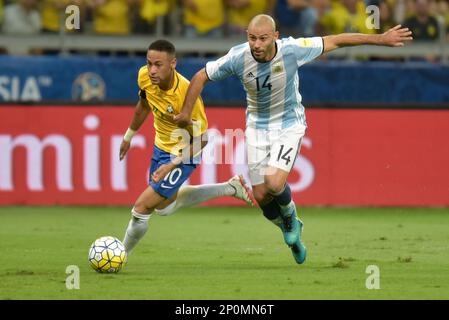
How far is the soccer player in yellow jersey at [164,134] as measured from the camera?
10438 mm

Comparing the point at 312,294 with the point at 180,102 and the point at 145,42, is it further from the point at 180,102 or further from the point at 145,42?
the point at 145,42

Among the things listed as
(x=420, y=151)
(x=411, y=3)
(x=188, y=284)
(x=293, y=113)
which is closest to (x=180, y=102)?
(x=293, y=113)

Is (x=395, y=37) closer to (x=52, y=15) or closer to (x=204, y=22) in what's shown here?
(x=204, y=22)

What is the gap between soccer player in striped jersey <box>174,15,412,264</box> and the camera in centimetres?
1010

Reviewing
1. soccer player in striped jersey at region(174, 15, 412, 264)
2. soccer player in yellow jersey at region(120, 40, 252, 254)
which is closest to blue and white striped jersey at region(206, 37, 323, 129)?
soccer player in striped jersey at region(174, 15, 412, 264)

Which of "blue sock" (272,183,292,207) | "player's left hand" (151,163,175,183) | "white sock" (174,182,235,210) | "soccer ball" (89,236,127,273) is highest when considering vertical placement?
"player's left hand" (151,163,175,183)

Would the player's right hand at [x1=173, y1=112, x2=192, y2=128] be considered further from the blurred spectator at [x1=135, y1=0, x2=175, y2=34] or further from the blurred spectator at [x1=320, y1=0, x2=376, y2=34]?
the blurred spectator at [x1=135, y1=0, x2=175, y2=34]

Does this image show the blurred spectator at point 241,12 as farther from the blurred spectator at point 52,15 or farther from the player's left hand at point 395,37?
the player's left hand at point 395,37

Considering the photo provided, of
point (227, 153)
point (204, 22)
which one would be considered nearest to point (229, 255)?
point (227, 153)

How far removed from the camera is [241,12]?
18.4 meters

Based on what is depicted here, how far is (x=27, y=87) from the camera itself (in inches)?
700

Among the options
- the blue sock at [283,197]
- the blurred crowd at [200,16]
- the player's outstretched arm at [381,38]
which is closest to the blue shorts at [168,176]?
the blue sock at [283,197]

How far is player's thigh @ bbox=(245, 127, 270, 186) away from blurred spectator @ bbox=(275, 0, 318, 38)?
25.2ft

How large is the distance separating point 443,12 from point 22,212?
777 cm
